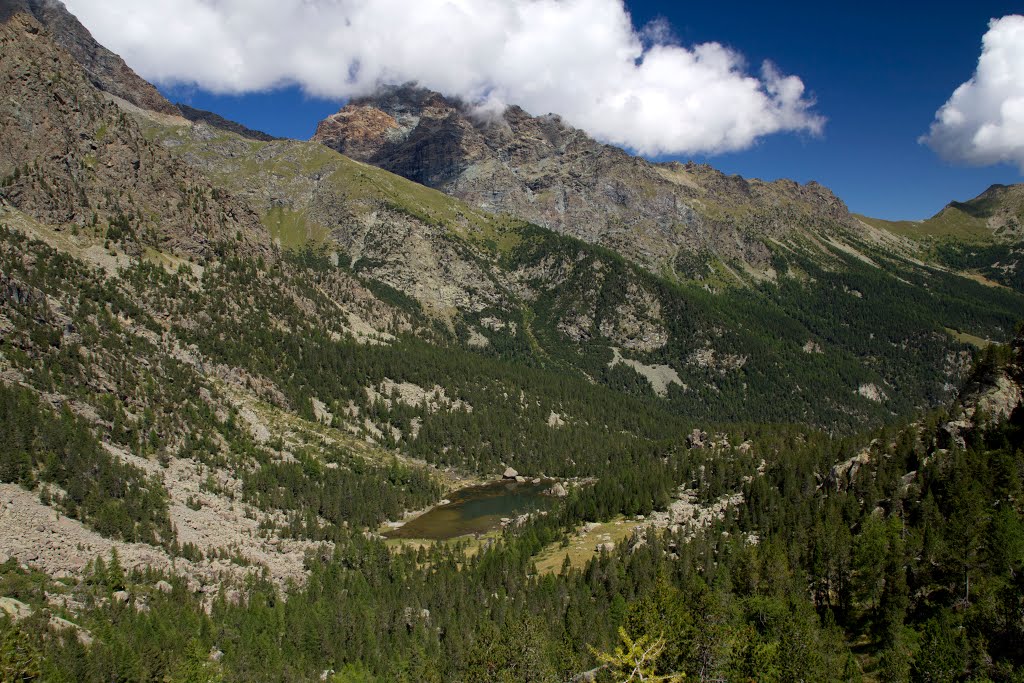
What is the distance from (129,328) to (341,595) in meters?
89.4

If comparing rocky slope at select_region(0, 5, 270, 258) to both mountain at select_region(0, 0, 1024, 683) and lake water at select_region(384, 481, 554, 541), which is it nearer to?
mountain at select_region(0, 0, 1024, 683)

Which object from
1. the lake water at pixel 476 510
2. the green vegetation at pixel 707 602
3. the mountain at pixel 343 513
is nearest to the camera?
the green vegetation at pixel 707 602

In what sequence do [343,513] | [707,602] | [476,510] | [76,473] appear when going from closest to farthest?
[707,602] → [76,473] → [343,513] → [476,510]

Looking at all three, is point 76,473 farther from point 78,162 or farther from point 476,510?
point 78,162

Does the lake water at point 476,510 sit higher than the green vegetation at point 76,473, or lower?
lower

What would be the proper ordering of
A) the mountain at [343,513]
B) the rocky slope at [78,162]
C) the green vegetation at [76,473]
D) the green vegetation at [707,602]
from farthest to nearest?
the rocky slope at [78,162] < the green vegetation at [76,473] < the mountain at [343,513] < the green vegetation at [707,602]

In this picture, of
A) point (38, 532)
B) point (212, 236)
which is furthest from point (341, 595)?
point (212, 236)

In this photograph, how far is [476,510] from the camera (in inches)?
5768

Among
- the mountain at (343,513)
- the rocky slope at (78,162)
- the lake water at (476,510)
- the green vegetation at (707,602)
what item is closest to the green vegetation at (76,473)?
the mountain at (343,513)

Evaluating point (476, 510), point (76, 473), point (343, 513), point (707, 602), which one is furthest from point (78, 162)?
point (707, 602)

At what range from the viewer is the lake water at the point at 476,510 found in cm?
12877

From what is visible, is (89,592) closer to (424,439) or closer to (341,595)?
(341,595)

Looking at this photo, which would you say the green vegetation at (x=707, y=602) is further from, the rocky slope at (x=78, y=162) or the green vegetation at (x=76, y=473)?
the rocky slope at (x=78, y=162)

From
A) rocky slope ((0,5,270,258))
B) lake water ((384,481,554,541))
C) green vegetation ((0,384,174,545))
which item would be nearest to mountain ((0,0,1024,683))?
green vegetation ((0,384,174,545))
